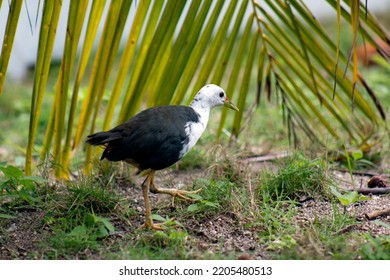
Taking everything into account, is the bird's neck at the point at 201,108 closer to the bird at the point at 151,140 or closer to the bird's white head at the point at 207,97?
the bird's white head at the point at 207,97

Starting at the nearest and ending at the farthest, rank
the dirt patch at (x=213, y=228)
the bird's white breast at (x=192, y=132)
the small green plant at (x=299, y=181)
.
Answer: the dirt patch at (x=213, y=228)
the bird's white breast at (x=192, y=132)
the small green plant at (x=299, y=181)

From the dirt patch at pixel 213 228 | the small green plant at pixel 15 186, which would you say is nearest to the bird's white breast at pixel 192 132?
the dirt patch at pixel 213 228

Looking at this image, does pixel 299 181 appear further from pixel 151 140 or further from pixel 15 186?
pixel 15 186

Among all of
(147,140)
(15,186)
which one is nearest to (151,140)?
(147,140)

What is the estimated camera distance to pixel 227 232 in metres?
3.05

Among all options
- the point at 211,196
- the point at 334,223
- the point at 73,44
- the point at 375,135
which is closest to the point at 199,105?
the point at 211,196

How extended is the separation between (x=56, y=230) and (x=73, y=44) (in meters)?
0.92

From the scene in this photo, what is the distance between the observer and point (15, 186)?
3.32m

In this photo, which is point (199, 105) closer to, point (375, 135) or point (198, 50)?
point (198, 50)

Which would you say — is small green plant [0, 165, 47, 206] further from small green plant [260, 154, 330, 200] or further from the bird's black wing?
small green plant [260, 154, 330, 200]

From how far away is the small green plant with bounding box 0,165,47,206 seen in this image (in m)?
3.21

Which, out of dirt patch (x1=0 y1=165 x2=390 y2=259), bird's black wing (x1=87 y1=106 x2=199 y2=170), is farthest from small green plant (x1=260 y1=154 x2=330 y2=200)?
bird's black wing (x1=87 y1=106 x2=199 y2=170)

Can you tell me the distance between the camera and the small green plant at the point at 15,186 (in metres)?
3.21

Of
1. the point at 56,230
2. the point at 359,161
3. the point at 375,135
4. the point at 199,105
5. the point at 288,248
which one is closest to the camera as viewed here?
the point at 288,248
